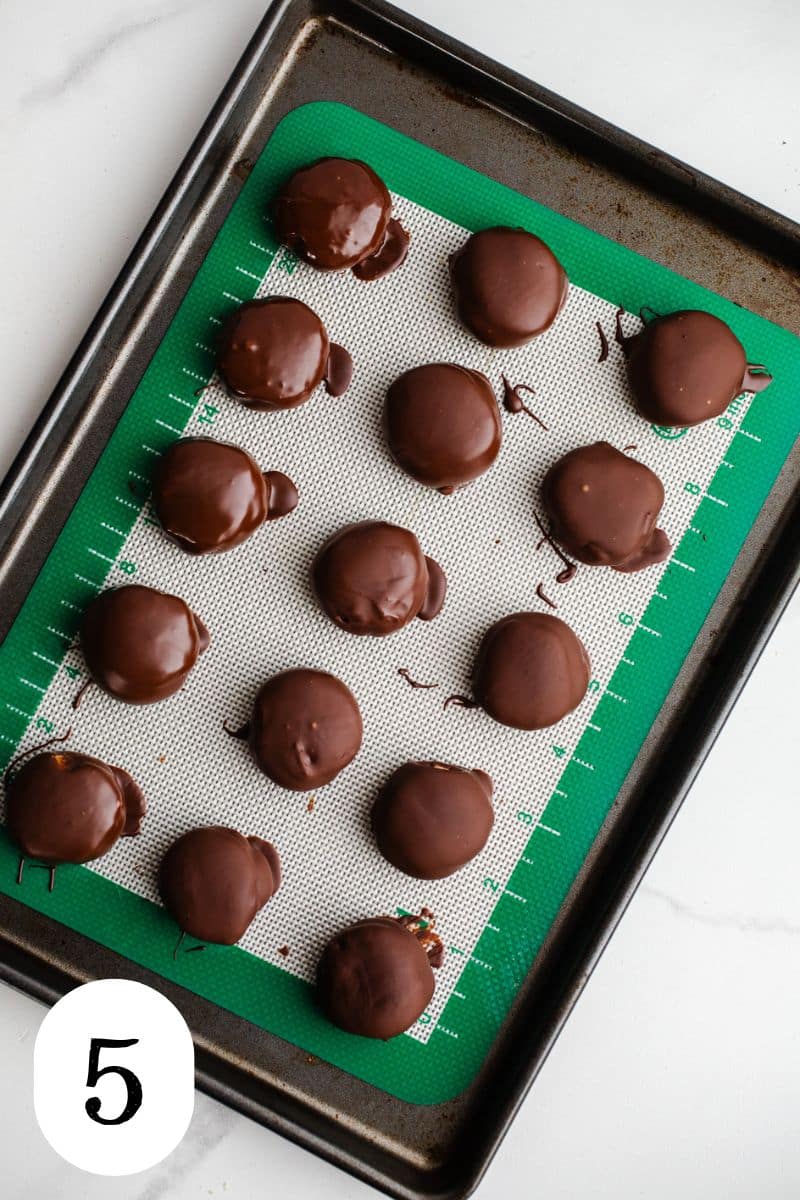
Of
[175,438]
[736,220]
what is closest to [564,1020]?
[175,438]

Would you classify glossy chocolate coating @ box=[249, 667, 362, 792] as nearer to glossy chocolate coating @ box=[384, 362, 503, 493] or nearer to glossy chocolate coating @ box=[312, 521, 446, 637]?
glossy chocolate coating @ box=[312, 521, 446, 637]

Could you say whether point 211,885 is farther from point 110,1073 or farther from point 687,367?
point 687,367

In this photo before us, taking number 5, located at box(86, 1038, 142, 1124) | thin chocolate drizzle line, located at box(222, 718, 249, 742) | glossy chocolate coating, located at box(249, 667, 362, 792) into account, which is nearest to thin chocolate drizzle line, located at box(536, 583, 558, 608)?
Result: glossy chocolate coating, located at box(249, 667, 362, 792)

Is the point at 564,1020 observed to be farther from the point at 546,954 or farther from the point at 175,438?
the point at 175,438

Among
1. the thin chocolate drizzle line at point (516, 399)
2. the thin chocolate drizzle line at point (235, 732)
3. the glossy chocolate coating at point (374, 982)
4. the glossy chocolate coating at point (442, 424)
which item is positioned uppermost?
the thin chocolate drizzle line at point (516, 399)

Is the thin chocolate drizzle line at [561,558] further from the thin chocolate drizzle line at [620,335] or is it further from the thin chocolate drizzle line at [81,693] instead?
the thin chocolate drizzle line at [81,693]

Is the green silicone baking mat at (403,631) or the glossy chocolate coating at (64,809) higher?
the green silicone baking mat at (403,631)

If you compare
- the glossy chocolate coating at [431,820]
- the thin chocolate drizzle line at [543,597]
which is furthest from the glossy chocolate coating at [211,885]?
Answer: the thin chocolate drizzle line at [543,597]
